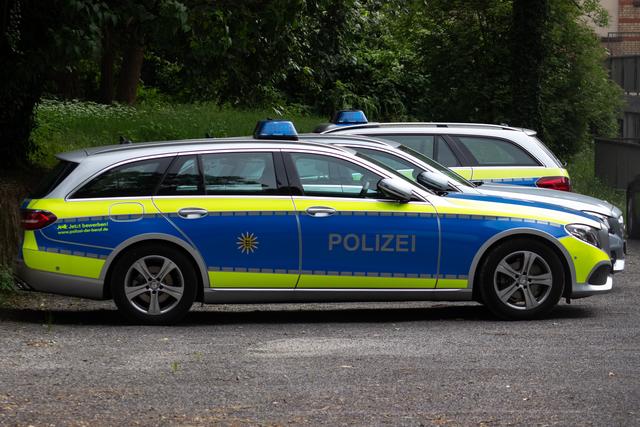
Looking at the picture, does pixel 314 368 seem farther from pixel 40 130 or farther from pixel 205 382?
pixel 40 130

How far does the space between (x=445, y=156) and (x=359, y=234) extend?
3.92 meters

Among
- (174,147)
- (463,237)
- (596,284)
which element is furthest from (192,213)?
(596,284)

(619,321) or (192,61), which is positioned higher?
(192,61)

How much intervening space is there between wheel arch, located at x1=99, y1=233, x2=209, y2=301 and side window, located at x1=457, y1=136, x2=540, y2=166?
15.2ft

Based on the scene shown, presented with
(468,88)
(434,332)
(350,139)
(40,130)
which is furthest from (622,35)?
(434,332)

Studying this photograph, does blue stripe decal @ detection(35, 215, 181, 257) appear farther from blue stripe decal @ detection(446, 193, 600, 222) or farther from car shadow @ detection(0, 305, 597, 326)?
→ blue stripe decal @ detection(446, 193, 600, 222)

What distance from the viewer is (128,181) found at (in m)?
10.4


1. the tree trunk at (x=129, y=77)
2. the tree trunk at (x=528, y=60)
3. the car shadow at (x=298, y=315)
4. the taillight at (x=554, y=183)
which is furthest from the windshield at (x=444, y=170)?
the tree trunk at (x=129, y=77)

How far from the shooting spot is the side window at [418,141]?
14.1 metres

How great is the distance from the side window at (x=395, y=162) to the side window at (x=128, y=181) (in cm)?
198

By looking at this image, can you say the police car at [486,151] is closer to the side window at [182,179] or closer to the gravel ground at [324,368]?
the gravel ground at [324,368]

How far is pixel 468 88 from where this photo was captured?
25.3 metres

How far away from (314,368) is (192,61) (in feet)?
29.5

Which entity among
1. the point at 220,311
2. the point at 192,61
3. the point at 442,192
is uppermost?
the point at 192,61
